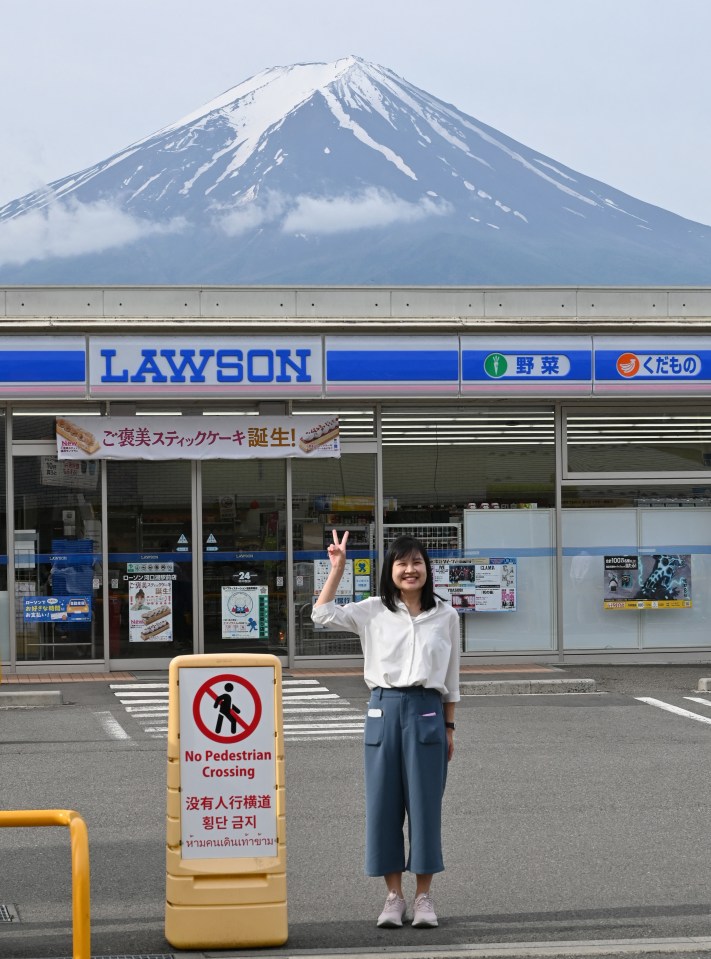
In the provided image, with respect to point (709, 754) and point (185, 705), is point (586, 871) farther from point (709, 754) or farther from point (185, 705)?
point (709, 754)

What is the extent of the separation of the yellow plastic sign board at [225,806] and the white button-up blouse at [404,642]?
452 mm

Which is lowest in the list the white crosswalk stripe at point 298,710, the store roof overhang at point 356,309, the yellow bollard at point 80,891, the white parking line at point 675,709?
the white parking line at point 675,709

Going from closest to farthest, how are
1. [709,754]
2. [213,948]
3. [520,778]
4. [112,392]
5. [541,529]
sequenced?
[213,948], [520,778], [709,754], [112,392], [541,529]

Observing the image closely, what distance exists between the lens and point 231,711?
5.95 metres

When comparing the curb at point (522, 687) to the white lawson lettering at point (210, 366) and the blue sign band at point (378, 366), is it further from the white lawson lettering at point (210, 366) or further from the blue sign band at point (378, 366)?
the white lawson lettering at point (210, 366)

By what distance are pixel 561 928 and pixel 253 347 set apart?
40.4 feet

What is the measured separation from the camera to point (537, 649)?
60.1ft

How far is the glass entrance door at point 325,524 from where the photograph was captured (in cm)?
1781

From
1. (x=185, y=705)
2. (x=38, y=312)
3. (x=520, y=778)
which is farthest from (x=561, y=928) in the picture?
(x=38, y=312)

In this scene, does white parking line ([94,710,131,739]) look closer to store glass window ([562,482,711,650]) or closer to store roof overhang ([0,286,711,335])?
store roof overhang ([0,286,711,335])

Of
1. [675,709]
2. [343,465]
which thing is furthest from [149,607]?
[675,709]

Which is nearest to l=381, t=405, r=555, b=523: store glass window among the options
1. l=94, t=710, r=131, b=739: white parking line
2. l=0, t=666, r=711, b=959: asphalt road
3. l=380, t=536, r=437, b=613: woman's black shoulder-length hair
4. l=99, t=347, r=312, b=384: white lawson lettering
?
l=99, t=347, r=312, b=384: white lawson lettering

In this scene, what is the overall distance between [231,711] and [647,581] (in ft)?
43.9

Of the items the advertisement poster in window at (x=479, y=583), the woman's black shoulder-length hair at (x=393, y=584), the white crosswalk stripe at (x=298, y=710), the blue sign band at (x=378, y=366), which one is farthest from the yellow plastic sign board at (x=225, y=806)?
the advertisement poster in window at (x=479, y=583)
